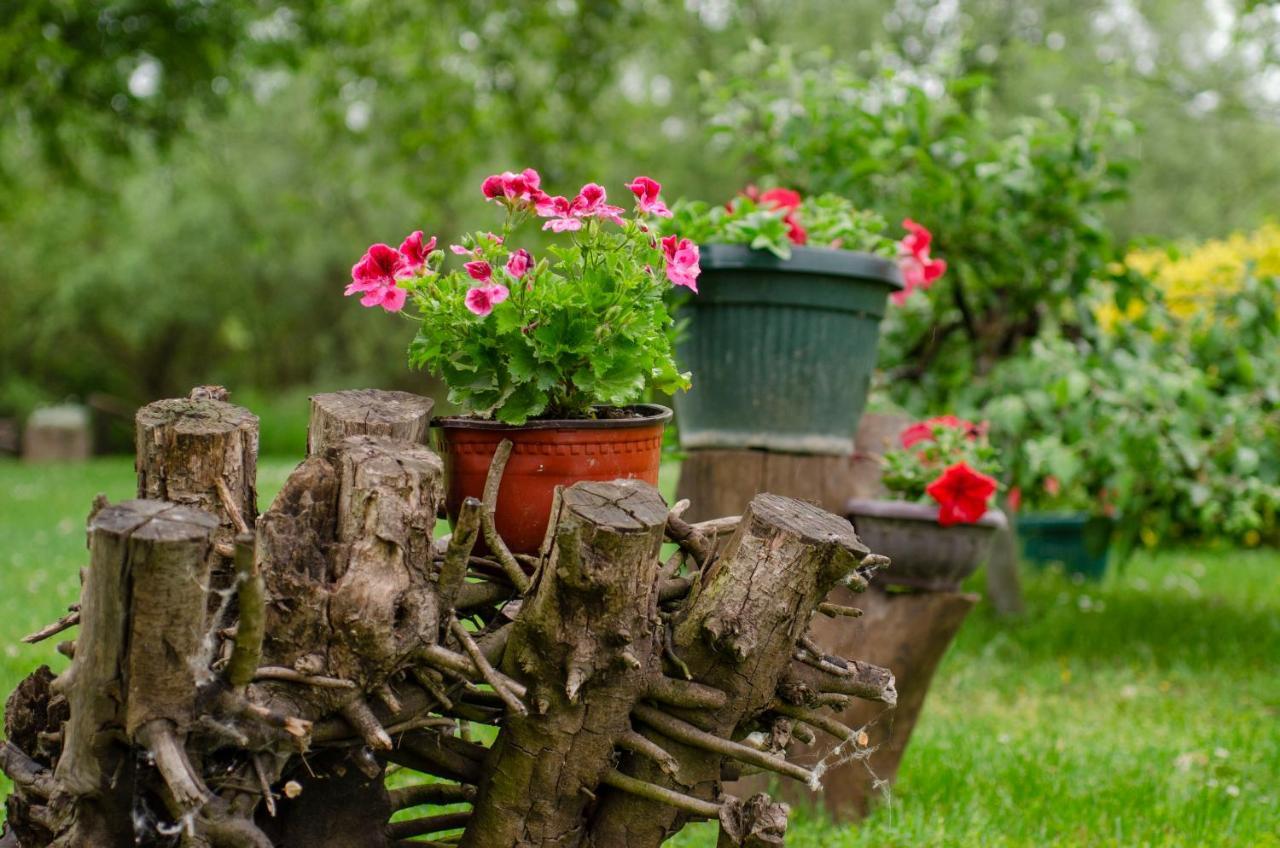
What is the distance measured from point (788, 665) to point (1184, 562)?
7.66 meters

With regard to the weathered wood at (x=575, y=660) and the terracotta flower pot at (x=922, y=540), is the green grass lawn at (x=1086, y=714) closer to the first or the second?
the terracotta flower pot at (x=922, y=540)

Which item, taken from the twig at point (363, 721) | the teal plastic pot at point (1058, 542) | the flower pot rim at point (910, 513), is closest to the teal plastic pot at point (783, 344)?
the flower pot rim at point (910, 513)

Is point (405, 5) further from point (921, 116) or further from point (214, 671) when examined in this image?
point (214, 671)

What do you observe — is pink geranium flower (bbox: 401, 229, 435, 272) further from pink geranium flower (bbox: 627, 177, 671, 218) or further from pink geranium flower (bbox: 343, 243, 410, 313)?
pink geranium flower (bbox: 627, 177, 671, 218)

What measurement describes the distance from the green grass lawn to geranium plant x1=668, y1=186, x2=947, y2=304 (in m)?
1.50

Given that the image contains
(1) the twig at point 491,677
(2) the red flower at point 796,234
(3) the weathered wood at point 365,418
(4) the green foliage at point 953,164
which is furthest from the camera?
(4) the green foliage at point 953,164

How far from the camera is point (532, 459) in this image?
208cm

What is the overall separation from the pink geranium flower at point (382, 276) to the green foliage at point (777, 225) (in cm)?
106

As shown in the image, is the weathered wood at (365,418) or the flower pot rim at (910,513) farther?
the flower pot rim at (910,513)

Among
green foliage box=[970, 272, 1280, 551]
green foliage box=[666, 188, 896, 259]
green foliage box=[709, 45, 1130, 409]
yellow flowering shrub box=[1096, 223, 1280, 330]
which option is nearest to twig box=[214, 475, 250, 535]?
green foliage box=[666, 188, 896, 259]

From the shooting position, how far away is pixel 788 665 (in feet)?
6.70

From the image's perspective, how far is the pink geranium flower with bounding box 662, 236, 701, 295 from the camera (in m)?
2.18

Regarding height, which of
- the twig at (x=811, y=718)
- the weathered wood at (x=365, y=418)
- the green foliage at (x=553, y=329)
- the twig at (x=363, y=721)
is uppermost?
the green foliage at (x=553, y=329)

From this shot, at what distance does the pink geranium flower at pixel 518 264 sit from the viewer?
204 cm
